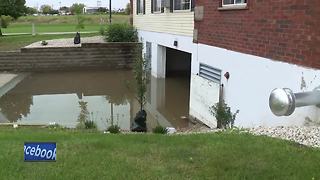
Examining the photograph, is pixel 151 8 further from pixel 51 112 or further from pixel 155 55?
pixel 51 112

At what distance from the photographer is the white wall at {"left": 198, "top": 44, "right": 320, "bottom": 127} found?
21.6ft

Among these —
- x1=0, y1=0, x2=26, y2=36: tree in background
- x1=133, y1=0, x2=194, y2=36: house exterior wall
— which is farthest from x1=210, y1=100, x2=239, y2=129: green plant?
x1=0, y1=0, x2=26, y2=36: tree in background

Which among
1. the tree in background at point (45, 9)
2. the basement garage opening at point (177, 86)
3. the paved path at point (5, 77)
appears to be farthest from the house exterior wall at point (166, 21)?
the tree in background at point (45, 9)

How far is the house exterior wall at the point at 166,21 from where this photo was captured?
13.5 m

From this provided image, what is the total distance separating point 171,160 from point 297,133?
6.37ft

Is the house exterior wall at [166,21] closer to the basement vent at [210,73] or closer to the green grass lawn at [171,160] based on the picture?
the basement vent at [210,73]

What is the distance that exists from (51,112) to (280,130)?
313 inches

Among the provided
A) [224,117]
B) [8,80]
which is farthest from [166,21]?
[224,117]

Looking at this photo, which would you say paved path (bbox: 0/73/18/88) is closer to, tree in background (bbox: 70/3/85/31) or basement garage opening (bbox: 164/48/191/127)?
basement garage opening (bbox: 164/48/191/127)

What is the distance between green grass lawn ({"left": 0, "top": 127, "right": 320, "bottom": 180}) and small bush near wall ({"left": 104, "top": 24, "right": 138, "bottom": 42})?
721 inches

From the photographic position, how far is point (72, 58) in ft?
75.5

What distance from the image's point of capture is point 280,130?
243 inches

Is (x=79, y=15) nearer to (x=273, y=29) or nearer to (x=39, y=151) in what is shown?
(x=273, y=29)

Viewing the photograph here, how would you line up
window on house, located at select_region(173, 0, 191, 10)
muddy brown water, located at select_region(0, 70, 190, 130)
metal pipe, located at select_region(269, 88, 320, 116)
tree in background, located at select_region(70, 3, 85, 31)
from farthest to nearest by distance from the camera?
tree in background, located at select_region(70, 3, 85, 31)
window on house, located at select_region(173, 0, 191, 10)
muddy brown water, located at select_region(0, 70, 190, 130)
metal pipe, located at select_region(269, 88, 320, 116)
